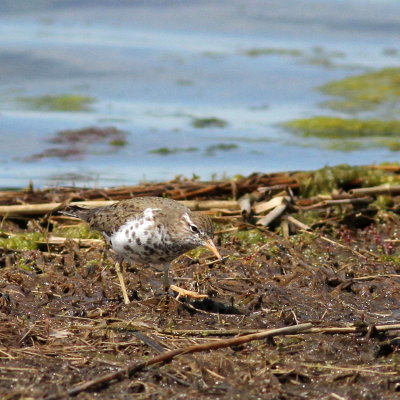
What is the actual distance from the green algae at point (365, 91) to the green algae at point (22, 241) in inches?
353

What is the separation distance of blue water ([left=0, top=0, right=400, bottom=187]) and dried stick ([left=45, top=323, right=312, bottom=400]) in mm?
5336

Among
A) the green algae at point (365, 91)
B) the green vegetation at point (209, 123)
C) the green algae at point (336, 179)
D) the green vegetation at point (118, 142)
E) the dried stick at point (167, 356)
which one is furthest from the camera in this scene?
the green algae at point (365, 91)

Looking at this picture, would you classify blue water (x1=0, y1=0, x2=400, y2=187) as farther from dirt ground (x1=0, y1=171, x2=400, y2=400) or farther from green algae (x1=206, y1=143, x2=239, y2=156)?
dirt ground (x1=0, y1=171, x2=400, y2=400)

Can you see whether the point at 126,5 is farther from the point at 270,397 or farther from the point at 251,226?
the point at 270,397

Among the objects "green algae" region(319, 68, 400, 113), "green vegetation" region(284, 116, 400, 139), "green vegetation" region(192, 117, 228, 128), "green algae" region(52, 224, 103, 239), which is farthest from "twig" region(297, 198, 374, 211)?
"green algae" region(319, 68, 400, 113)

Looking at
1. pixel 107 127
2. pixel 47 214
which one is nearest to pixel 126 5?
pixel 107 127

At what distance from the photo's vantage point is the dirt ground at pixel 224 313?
196 inches

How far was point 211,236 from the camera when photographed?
244 inches

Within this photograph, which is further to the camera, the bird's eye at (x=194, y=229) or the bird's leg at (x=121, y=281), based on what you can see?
the bird's leg at (x=121, y=281)

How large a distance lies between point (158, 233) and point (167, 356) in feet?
4.14

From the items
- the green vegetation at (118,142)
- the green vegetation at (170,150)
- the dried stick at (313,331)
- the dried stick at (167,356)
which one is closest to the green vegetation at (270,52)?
the green vegetation at (118,142)

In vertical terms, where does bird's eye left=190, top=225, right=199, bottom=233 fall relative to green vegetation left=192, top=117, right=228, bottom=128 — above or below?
below

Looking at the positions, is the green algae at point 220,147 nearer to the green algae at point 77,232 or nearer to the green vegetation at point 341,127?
the green vegetation at point 341,127

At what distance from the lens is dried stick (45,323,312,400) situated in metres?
4.68
